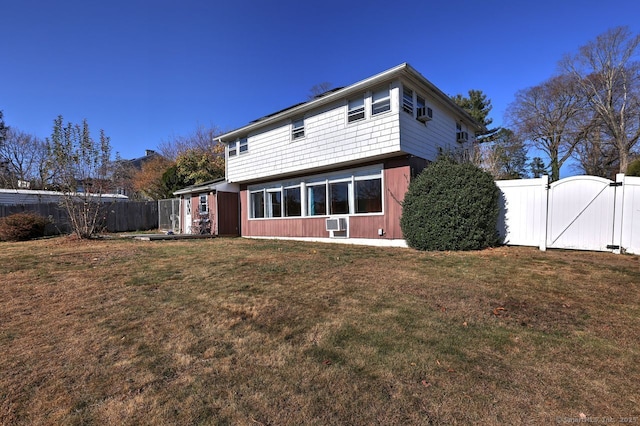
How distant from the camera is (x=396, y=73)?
8.76 m

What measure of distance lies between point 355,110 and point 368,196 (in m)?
2.90

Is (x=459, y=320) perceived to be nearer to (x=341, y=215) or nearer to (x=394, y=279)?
(x=394, y=279)

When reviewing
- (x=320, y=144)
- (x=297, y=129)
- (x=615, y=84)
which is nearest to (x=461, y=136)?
(x=320, y=144)

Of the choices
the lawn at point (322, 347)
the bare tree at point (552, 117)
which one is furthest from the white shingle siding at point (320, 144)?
the bare tree at point (552, 117)

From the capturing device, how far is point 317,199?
12.1 meters

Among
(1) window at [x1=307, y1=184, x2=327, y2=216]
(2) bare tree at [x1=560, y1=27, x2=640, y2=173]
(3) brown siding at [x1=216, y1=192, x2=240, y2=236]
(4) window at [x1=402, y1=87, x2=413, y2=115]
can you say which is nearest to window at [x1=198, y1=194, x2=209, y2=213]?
(3) brown siding at [x1=216, y1=192, x2=240, y2=236]

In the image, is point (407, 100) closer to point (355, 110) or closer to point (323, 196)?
point (355, 110)

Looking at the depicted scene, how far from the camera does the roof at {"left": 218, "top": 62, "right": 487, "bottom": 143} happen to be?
887 centimetres

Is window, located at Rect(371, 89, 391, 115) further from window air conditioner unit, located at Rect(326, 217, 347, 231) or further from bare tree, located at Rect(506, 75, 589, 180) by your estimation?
bare tree, located at Rect(506, 75, 589, 180)

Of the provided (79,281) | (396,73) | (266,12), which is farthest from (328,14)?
(79,281)

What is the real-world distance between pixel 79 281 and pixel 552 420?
6474 mm

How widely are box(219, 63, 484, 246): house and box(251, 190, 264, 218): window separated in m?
0.07

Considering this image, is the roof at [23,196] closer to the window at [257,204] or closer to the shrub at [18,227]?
the shrub at [18,227]

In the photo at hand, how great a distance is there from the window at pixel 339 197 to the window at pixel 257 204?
441cm
